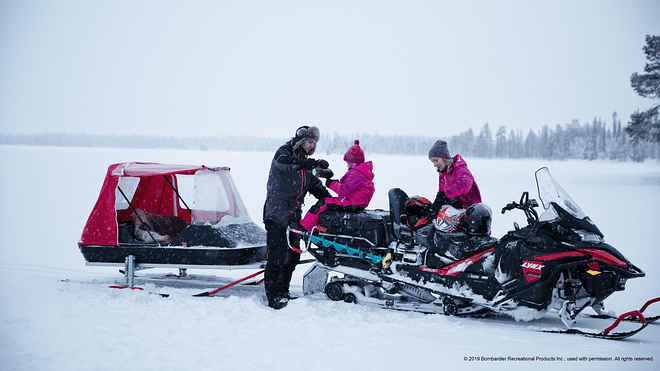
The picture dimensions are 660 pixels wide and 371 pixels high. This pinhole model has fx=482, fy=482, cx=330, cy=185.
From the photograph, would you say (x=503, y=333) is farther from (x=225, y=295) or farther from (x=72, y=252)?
A: (x=72, y=252)

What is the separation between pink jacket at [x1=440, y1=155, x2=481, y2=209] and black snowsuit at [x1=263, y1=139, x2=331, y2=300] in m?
1.46

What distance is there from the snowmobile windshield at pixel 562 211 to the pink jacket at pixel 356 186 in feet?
5.35

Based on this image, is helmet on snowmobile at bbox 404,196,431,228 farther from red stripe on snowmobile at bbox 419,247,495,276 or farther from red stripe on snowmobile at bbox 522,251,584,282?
red stripe on snowmobile at bbox 522,251,584,282

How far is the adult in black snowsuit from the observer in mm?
4809

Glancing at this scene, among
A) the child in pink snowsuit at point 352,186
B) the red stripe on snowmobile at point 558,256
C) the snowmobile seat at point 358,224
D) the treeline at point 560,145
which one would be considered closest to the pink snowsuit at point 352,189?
the child in pink snowsuit at point 352,186

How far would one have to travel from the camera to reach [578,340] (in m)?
3.83

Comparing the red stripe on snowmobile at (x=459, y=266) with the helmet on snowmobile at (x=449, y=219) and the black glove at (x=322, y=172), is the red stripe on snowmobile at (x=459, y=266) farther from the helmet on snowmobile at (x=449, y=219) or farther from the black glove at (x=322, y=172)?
the black glove at (x=322, y=172)

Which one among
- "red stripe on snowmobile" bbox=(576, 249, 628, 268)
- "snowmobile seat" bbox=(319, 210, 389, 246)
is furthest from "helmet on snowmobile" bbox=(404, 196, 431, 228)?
"red stripe on snowmobile" bbox=(576, 249, 628, 268)

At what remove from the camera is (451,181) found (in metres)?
4.94

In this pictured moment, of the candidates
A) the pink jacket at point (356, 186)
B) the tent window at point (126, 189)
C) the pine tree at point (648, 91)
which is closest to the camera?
the pink jacket at point (356, 186)

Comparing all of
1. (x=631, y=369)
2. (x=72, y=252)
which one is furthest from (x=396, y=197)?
(x=72, y=252)

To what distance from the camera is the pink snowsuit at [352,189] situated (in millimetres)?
4926

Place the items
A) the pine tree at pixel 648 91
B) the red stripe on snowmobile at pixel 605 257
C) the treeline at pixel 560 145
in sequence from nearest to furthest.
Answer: the red stripe on snowmobile at pixel 605 257 < the pine tree at pixel 648 91 < the treeline at pixel 560 145

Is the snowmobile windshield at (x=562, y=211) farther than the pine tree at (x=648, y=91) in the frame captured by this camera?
No
